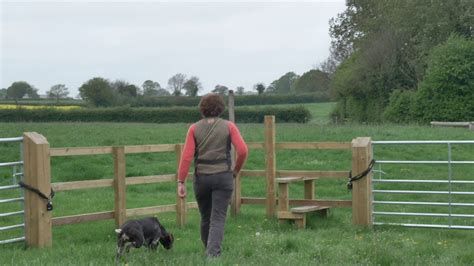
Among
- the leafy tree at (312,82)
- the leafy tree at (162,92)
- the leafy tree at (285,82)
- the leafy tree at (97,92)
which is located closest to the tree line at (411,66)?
the leafy tree at (312,82)

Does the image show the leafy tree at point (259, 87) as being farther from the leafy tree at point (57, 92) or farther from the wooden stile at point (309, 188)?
the wooden stile at point (309, 188)

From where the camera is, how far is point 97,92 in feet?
143

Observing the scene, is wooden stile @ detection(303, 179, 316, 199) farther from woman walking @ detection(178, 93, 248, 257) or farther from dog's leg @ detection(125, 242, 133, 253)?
dog's leg @ detection(125, 242, 133, 253)

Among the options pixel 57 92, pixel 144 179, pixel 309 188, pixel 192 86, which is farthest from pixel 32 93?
pixel 144 179

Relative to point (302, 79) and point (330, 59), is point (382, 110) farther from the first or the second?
point (302, 79)

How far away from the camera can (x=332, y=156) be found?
67.6 ft

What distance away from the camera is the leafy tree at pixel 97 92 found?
142 feet

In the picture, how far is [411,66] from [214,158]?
44166 mm

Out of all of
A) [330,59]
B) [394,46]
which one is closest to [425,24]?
[394,46]

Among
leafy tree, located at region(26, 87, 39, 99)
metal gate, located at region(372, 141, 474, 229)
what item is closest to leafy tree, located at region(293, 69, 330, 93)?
leafy tree, located at region(26, 87, 39, 99)

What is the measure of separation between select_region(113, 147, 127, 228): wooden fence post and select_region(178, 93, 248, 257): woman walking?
294 cm

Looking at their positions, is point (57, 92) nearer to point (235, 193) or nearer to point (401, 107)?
point (401, 107)

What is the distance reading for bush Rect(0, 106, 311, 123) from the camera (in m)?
39.1

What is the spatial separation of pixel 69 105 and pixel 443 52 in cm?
2149
